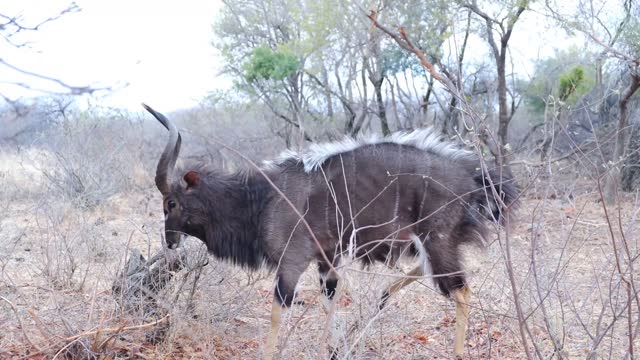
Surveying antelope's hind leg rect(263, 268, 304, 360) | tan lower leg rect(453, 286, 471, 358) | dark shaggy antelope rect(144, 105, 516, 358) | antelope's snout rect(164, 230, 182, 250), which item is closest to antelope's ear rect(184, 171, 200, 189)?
dark shaggy antelope rect(144, 105, 516, 358)

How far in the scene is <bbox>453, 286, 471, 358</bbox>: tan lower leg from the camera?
439 centimetres

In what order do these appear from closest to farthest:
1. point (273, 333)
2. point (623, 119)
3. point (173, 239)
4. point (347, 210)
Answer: point (273, 333), point (347, 210), point (173, 239), point (623, 119)

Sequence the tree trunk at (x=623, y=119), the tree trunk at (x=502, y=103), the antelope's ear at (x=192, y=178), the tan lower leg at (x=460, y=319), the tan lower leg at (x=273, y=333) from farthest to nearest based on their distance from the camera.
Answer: the tree trunk at (x=502, y=103), the tree trunk at (x=623, y=119), the antelope's ear at (x=192, y=178), the tan lower leg at (x=460, y=319), the tan lower leg at (x=273, y=333)

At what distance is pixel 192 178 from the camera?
4.62 metres

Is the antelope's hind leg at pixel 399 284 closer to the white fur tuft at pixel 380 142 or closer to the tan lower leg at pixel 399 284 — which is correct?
the tan lower leg at pixel 399 284

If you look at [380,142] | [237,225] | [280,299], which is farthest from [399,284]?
[237,225]

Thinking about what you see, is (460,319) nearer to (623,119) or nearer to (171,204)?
(171,204)

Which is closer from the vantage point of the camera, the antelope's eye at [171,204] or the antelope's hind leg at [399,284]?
the antelope's hind leg at [399,284]

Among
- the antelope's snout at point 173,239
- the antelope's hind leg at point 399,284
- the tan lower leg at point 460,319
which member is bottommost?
the tan lower leg at point 460,319

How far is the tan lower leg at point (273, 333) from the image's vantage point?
160 inches

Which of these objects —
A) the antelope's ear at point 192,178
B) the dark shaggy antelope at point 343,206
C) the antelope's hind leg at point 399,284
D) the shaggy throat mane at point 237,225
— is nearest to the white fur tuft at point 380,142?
the dark shaggy antelope at point 343,206

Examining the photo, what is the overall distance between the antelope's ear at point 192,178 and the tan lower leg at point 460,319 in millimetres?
1887

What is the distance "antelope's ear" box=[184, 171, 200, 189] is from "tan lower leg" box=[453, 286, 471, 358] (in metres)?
1.89

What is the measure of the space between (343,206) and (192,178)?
1044 mm
